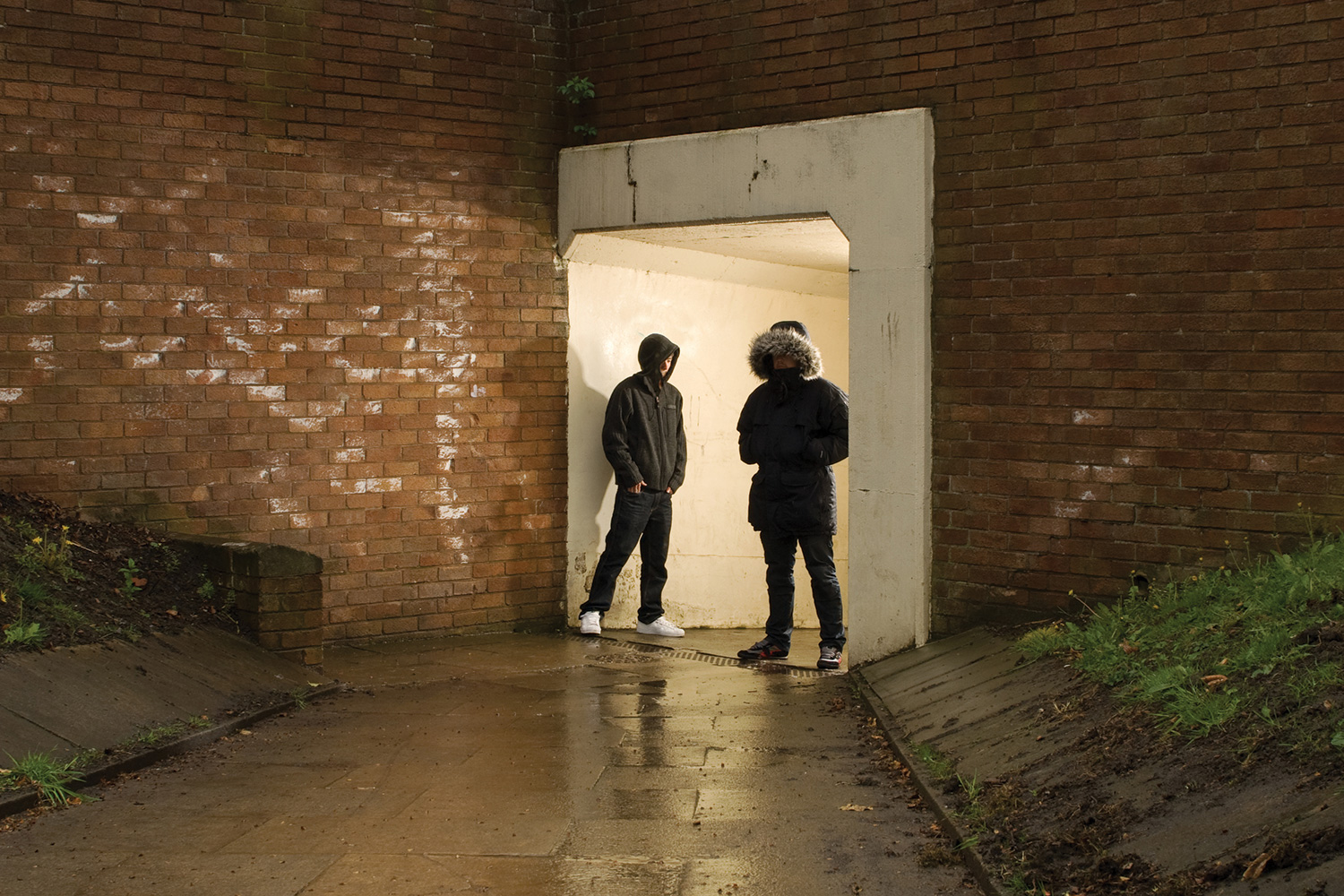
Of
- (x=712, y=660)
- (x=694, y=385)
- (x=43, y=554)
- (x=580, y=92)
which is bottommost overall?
(x=712, y=660)

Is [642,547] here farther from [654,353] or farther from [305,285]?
[305,285]

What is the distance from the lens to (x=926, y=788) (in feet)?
15.2

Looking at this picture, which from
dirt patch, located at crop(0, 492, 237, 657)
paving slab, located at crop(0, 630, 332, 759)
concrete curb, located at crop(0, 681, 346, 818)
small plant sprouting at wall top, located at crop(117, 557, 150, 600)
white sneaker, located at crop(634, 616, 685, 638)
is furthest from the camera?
white sneaker, located at crop(634, 616, 685, 638)

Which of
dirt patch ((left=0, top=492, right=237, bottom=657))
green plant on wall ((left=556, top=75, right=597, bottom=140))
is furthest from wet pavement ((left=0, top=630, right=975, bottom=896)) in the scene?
green plant on wall ((left=556, top=75, right=597, bottom=140))

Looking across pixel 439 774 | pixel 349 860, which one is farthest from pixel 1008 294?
pixel 349 860

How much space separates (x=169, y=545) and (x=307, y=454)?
3.26 feet

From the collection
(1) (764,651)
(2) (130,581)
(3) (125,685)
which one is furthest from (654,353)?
(3) (125,685)

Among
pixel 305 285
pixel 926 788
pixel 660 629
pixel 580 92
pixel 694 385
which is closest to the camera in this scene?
pixel 926 788

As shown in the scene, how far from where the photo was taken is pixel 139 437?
7.07 m

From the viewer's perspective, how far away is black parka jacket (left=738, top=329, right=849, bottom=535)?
7172mm

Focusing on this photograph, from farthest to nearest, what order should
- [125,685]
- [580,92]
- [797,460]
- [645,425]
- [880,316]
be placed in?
[645,425], [580,92], [797,460], [880,316], [125,685]

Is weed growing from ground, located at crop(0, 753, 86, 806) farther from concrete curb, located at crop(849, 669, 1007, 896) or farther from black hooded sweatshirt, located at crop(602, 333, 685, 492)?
black hooded sweatshirt, located at crop(602, 333, 685, 492)

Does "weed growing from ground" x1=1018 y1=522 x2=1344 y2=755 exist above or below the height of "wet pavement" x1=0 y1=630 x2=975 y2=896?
above

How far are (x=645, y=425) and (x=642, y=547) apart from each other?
94 cm
